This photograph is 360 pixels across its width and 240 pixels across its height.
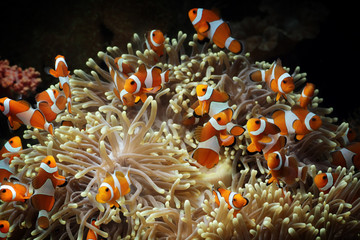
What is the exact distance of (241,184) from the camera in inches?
67.5

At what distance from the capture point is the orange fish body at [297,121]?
175cm

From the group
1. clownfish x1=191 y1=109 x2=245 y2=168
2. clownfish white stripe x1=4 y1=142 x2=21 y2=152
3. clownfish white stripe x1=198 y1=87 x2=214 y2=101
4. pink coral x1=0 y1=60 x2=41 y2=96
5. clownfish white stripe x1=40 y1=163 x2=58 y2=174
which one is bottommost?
clownfish white stripe x1=40 y1=163 x2=58 y2=174

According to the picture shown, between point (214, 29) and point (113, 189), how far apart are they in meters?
1.32

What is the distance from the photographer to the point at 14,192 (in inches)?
58.6

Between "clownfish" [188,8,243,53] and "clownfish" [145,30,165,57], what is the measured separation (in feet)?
0.98

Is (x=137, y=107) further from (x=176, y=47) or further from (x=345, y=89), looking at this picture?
(x=345, y=89)

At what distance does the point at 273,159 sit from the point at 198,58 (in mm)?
975

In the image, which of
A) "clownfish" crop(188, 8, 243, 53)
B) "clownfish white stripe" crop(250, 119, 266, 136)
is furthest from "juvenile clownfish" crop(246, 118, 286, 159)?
"clownfish" crop(188, 8, 243, 53)

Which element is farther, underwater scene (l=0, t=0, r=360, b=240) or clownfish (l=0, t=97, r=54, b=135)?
clownfish (l=0, t=97, r=54, b=135)

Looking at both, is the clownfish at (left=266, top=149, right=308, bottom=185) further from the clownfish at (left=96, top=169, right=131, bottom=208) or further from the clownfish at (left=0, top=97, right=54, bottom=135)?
the clownfish at (left=0, top=97, right=54, bottom=135)

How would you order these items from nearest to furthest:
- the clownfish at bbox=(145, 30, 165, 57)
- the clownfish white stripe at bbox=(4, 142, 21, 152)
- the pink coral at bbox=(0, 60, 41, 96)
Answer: the clownfish white stripe at bbox=(4, 142, 21, 152) < the clownfish at bbox=(145, 30, 165, 57) < the pink coral at bbox=(0, 60, 41, 96)

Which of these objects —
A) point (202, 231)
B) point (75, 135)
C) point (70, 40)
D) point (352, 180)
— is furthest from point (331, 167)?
point (70, 40)

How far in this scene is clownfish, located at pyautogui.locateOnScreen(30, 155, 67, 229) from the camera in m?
1.45

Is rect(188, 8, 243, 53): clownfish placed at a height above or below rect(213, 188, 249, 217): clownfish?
above
